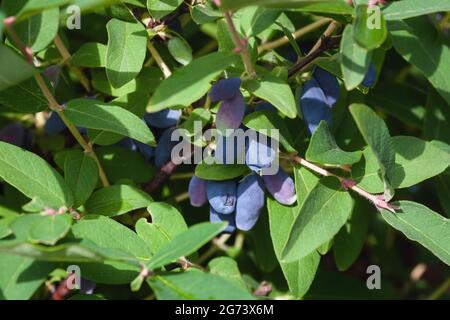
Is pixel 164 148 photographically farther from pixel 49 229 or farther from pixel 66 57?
pixel 49 229

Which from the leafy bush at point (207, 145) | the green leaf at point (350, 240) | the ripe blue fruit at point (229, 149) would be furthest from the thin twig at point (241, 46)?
the green leaf at point (350, 240)

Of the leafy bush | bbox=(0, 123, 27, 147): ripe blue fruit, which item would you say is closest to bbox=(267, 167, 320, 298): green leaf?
the leafy bush

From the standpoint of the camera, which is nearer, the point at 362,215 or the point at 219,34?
the point at 219,34

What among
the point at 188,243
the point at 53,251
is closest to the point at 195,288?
the point at 188,243

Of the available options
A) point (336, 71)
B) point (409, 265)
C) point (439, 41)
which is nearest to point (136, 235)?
point (336, 71)

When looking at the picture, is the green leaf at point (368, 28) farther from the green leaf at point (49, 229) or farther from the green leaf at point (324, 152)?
the green leaf at point (49, 229)

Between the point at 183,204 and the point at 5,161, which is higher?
the point at 5,161

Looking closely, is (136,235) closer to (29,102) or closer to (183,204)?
(29,102)
